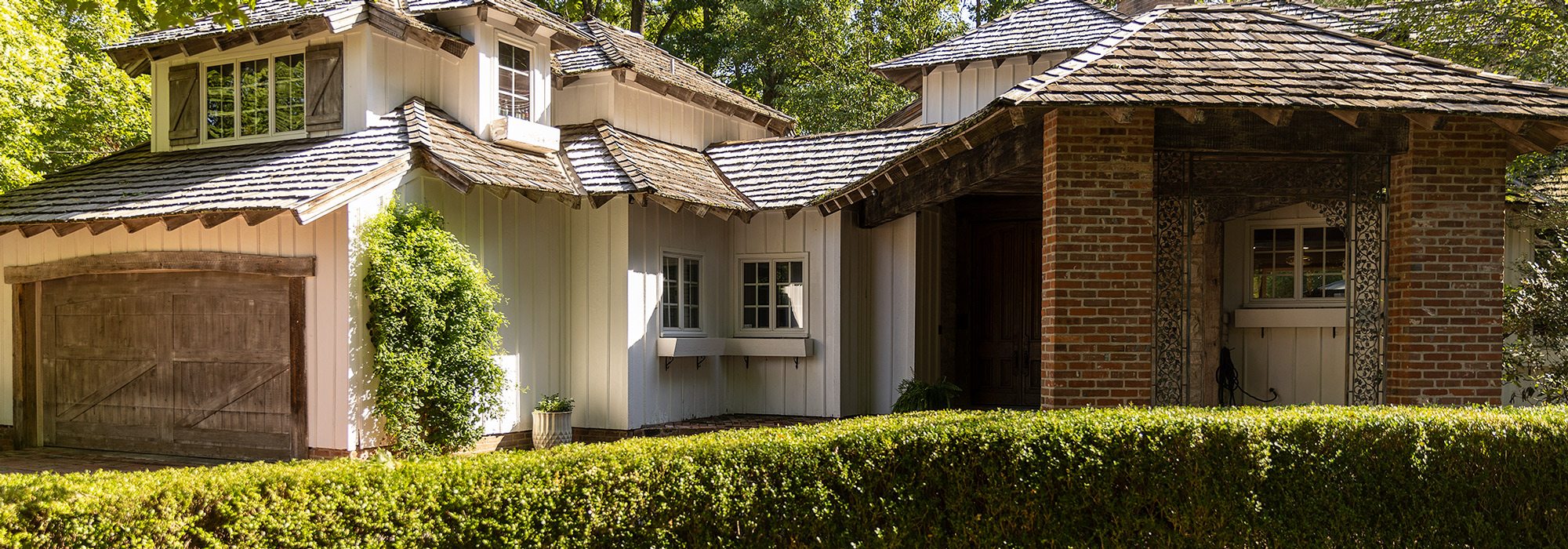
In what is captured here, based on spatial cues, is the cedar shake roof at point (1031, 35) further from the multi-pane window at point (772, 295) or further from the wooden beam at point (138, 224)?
the wooden beam at point (138, 224)

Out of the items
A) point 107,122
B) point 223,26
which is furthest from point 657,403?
point 107,122

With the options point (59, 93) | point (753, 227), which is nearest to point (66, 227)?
point (59, 93)

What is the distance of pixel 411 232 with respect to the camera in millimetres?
11453

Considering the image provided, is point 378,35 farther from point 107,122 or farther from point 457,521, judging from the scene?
point 107,122

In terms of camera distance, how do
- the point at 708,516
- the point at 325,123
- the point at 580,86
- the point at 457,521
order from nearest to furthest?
the point at 457,521 < the point at 708,516 < the point at 325,123 < the point at 580,86

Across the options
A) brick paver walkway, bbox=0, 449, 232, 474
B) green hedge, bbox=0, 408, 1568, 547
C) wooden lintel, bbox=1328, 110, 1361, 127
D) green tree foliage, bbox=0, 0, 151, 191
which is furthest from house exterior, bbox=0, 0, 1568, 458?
green tree foliage, bbox=0, 0, 151, 191

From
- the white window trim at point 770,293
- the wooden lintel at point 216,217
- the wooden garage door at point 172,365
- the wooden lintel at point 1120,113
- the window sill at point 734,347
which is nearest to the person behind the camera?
the wooden lintel at point 1120,113

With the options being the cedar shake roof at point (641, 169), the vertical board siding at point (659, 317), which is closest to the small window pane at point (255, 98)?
the cedar shake roof at point (641, 169)

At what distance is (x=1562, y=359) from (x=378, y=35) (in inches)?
479

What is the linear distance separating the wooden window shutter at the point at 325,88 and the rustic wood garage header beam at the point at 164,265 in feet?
5.56

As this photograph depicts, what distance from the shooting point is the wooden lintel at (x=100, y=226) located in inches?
466

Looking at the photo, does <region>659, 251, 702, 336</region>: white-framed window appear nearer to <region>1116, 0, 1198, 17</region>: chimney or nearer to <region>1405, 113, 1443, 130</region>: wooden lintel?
<region>1405, 113, 1443, 130</region>: wooden lintel

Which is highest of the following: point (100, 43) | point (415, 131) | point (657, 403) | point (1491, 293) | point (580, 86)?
point (100, 43)

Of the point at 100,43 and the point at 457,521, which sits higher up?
the point at 100,43
